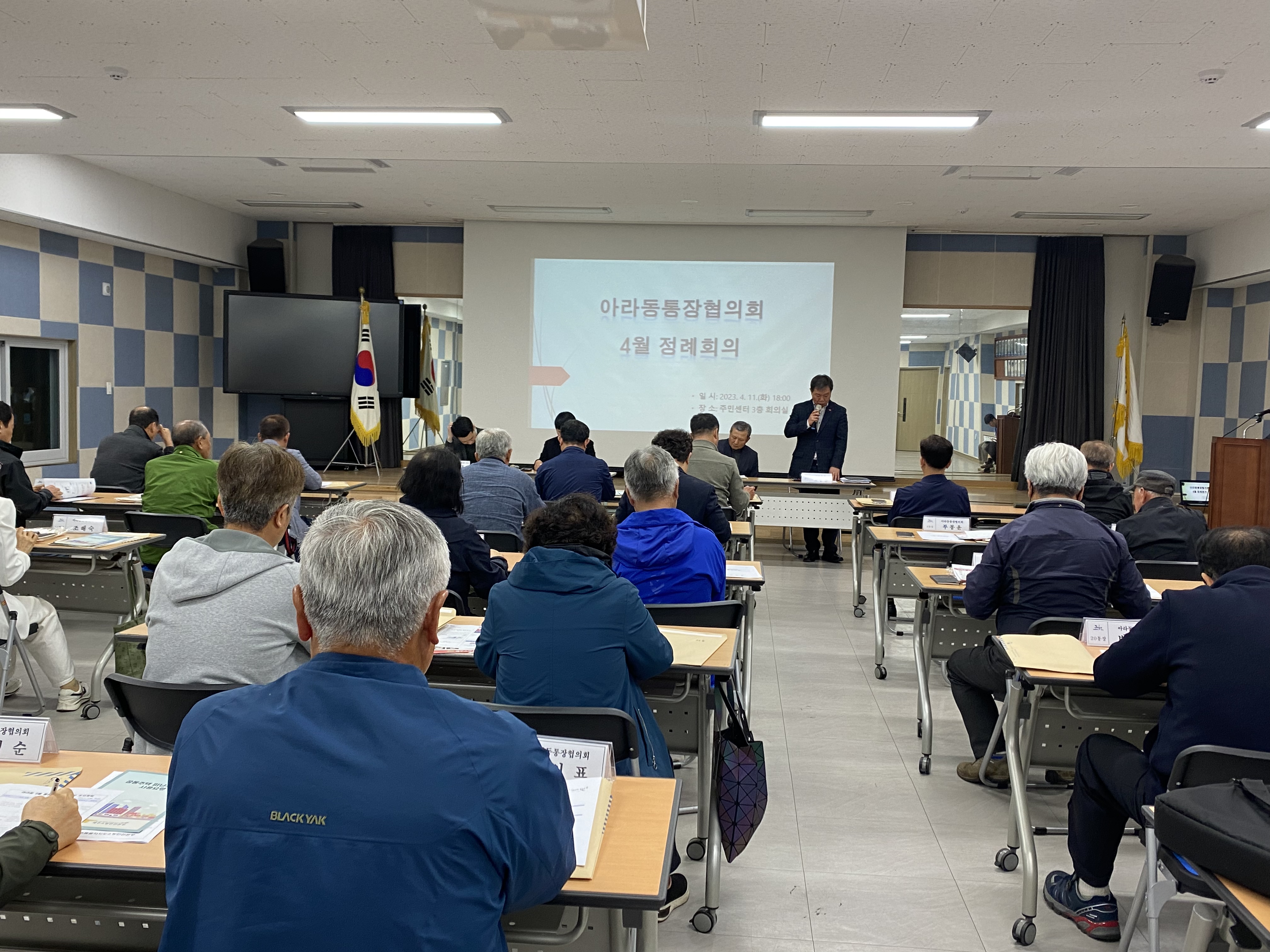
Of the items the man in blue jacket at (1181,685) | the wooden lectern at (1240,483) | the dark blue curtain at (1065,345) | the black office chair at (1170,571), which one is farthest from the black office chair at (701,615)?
the dark blue curtain at (1065,345)

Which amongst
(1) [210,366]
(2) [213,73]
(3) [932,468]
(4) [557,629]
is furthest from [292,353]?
(4) [557,629]

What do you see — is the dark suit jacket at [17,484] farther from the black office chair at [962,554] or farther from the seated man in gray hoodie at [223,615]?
the black office chair at [962,554]

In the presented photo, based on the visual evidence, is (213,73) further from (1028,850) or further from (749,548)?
(1028,850)

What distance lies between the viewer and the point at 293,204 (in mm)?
9516

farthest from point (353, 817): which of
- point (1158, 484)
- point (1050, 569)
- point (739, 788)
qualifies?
point (1158, 484)

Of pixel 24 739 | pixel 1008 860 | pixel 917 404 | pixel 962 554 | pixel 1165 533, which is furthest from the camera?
pixel 917 404

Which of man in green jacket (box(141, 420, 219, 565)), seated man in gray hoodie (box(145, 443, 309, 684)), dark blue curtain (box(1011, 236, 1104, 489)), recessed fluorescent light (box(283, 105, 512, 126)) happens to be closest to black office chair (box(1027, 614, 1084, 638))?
seated man in gray hoodie (box(145, 443, 309, 684))

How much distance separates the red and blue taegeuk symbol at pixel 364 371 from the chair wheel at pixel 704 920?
803cm

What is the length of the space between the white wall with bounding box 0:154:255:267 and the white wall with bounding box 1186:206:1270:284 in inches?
384

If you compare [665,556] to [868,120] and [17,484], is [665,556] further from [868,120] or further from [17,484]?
[17,484]

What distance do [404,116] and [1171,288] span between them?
25.5 ft

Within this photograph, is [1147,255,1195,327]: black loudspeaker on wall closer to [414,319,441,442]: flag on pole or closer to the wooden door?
[414,319,441,442]: flag on pole

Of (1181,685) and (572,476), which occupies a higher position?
(572,476)

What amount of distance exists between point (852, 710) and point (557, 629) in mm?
2620
